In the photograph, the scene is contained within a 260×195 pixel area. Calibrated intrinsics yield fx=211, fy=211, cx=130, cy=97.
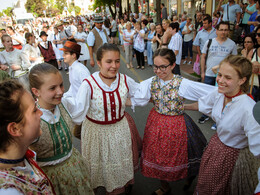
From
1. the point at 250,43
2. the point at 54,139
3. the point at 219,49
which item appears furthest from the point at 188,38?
the point at 54,139

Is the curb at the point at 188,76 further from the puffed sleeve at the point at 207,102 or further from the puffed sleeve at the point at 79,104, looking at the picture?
the puffed sleeve at the point at 79,104

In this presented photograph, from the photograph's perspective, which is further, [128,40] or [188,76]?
[128,40]

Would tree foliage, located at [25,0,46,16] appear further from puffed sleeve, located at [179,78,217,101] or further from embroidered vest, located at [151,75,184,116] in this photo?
puffed sleeve, located at [179,78,217,101]

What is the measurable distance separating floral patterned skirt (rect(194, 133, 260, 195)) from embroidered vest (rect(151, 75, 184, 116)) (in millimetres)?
518

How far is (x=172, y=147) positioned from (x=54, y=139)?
4.31 feet

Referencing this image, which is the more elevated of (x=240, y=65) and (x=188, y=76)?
(x=240, y=65)

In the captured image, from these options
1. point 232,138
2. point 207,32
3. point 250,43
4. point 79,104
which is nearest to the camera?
point 232,138

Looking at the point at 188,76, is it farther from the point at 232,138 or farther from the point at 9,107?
the point at 9,107

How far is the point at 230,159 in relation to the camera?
1979 mm

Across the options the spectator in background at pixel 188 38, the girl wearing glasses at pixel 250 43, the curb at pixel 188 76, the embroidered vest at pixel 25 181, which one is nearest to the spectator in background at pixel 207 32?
the curb at pixel 188 76

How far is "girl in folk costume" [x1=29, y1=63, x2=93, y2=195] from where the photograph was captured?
67.2 inches

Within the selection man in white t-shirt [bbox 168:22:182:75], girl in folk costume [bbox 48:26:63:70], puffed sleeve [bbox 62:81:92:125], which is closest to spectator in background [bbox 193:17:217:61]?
man in white t-shirt [bbox 168:22:182:75]

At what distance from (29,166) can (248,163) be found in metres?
1.82

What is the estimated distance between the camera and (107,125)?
94.6 inches
